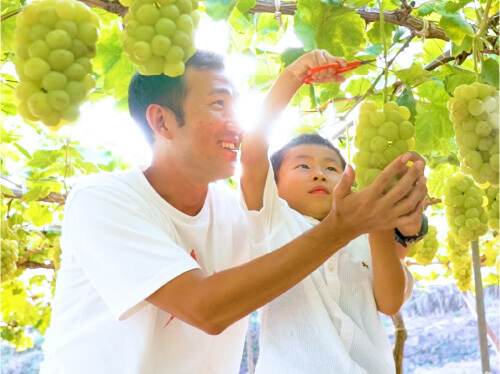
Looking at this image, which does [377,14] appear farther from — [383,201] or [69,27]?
[69,27]

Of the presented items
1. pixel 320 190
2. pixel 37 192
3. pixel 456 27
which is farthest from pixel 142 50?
pixel 37 192

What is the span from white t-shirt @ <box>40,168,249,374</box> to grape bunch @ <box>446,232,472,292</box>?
81.7 inches

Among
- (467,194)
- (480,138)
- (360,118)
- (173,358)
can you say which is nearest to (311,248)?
(360,118)

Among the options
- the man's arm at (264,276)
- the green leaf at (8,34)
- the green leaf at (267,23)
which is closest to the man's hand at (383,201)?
the man's arm at (264,276)

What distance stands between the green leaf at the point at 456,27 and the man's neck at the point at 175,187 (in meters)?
0.61

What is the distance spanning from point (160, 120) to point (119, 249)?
337 millimetres

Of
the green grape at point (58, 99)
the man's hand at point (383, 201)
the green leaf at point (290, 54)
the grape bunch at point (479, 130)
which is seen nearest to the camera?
the green grape at point (58, 99)

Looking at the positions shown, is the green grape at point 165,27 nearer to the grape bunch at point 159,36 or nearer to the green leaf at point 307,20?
the grape bunch at point 159,36

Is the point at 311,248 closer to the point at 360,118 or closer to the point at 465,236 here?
the point at 360,118

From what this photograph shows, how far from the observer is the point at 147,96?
1.52 metres

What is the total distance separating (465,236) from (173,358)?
2.73 feet

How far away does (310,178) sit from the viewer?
5.79 ft

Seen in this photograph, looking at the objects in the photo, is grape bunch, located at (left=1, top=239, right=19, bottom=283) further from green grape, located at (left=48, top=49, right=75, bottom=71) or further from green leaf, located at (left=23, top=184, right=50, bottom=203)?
green grape, located at (left=48, top=49, right=75, bottom=71)

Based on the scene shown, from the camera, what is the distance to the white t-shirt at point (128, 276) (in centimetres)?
126
